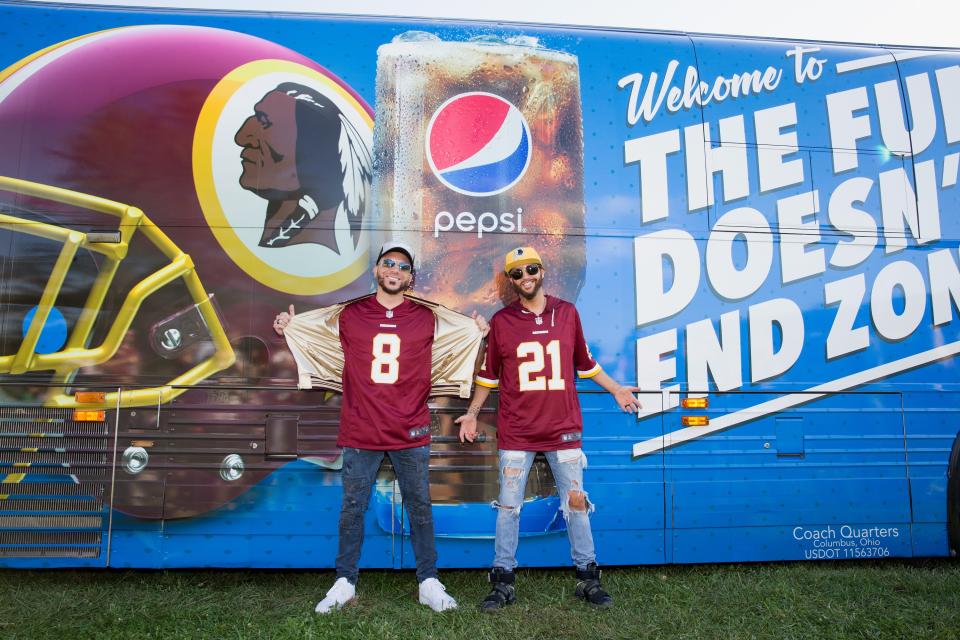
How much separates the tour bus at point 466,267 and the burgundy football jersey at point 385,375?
0.19m

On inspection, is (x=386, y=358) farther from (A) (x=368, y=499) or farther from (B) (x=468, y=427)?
(A) (x=368, y=499)

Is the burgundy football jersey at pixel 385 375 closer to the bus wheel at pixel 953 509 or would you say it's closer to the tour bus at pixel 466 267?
the tour bus at pixel 466 267

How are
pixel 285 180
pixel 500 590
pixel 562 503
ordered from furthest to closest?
1. pixel 285 180
2. pixel 562 503
3. pixel 500 590

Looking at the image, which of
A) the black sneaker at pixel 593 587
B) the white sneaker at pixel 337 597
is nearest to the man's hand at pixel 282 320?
the white sneaker at pixel 337 597

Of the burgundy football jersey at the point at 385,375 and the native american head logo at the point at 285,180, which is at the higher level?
the native american head logo at the point at 285,180

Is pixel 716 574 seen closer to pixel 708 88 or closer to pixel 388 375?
pixel 388 375

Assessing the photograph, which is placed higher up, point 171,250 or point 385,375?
point 171,250

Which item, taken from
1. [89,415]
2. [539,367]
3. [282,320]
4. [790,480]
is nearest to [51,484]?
[89,415]

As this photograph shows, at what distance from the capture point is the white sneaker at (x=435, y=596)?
11.6 feet

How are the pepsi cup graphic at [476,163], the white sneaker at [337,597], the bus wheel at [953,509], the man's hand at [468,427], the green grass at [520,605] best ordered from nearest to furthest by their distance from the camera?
the green grass at [520,605], the white sneaker at [337,597], the man's hand at [468,427], the pepsi cup graphic at [476,163], the bus wheel at [953,509]

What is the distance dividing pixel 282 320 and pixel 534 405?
1577 millimetres

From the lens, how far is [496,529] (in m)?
3.67

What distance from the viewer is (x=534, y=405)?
3.65 meters

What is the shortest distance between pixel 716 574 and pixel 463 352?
225 centimetres
